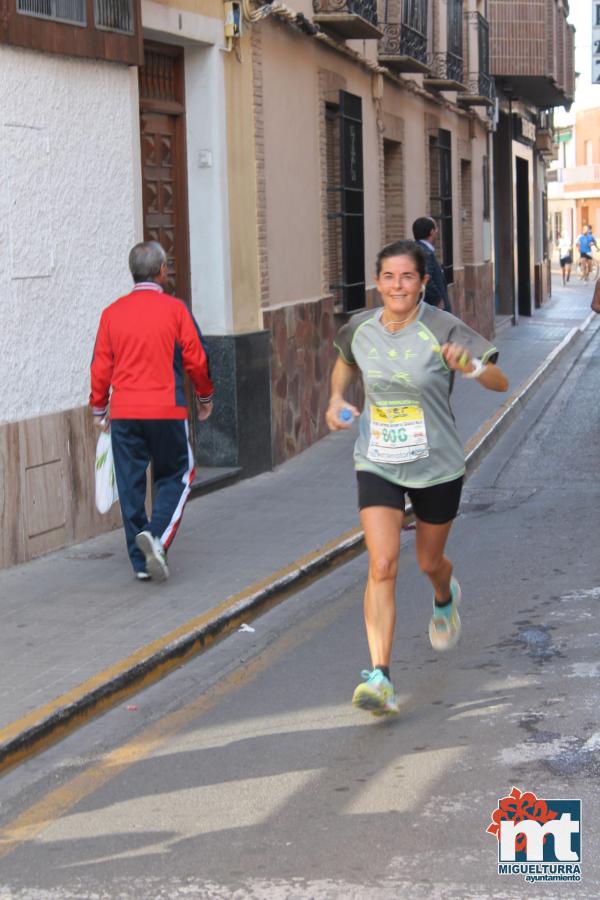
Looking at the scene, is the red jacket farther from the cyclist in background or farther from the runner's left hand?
the cyclist in background

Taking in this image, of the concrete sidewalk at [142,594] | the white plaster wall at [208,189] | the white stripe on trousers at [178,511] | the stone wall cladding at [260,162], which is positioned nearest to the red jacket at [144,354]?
the white stripe on trousers at [178,511]

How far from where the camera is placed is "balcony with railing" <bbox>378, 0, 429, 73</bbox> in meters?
18.1

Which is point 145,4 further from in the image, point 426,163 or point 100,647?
point 426,163

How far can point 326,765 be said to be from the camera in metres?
5.57

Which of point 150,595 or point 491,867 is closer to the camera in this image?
point 491,867

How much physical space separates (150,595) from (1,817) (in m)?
Answer: 3.15

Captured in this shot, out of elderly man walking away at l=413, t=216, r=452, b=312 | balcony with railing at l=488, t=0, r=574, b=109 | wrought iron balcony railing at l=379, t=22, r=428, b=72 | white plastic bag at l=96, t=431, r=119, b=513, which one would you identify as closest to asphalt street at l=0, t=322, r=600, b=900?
white plastic bag at l=96, t=431, r=119, b=513

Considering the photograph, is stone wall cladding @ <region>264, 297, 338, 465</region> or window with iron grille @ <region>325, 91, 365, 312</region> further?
window with iron grille @ <region>325, 91, 365, 312</region>

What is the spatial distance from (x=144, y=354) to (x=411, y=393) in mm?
2578

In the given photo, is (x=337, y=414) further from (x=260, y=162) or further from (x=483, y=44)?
(x=483, y=44)

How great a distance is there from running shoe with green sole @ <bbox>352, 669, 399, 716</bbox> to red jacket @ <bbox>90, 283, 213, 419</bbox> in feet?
9.23

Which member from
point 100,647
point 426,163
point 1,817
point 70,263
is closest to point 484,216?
point 426,163

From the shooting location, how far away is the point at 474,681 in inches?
262

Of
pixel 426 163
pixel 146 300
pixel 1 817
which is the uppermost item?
pixel 426 163
